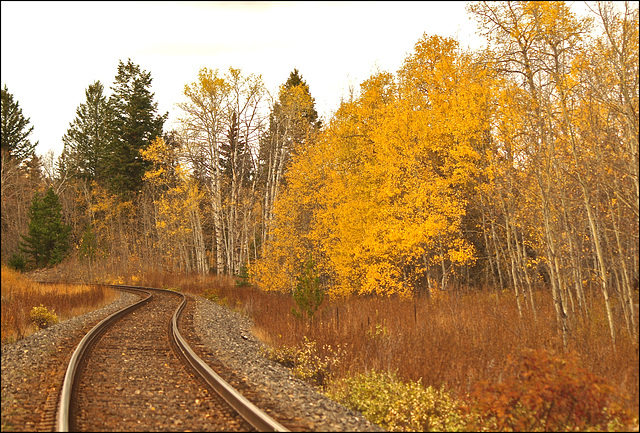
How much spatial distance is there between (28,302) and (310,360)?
1070cm

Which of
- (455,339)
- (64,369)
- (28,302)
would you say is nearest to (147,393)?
(64,369)

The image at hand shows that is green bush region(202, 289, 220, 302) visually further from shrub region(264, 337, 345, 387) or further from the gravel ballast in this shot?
shrub region(264, 337, 345, 387)

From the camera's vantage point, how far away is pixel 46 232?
129ft

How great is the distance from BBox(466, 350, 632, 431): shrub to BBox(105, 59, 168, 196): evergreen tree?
4158 cm

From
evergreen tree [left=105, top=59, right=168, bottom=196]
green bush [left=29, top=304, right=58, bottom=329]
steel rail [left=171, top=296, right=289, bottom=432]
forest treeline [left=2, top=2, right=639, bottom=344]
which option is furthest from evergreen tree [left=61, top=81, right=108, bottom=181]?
steel rail [left=171, top=296, right=289, bottom=432]

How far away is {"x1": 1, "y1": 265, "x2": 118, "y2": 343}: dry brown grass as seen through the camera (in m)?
9.71

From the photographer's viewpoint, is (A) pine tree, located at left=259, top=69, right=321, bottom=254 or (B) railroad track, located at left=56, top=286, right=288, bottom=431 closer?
(B) railroad track, located at left=56, top=286, right=288, bottom=431

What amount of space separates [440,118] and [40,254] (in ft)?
132

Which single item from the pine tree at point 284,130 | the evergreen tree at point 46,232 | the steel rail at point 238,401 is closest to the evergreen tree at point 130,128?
the evergreen tree at point 46,232

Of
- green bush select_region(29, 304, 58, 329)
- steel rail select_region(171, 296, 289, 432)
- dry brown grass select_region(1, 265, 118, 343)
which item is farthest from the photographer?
green bush select_region(29, 304, 58, 329)

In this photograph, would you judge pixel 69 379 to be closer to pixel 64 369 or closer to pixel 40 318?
pixel 64 369

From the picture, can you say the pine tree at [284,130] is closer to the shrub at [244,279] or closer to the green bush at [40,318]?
the shrub at [244,279]

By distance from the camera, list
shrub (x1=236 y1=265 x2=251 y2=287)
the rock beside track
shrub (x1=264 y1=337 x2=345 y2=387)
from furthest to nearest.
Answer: shrub (x1=236 y1=265 x2=251 y2=287), shrub (x1=264 y1=337 x2=345 y2=387), the rock beside track

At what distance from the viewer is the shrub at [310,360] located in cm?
866
